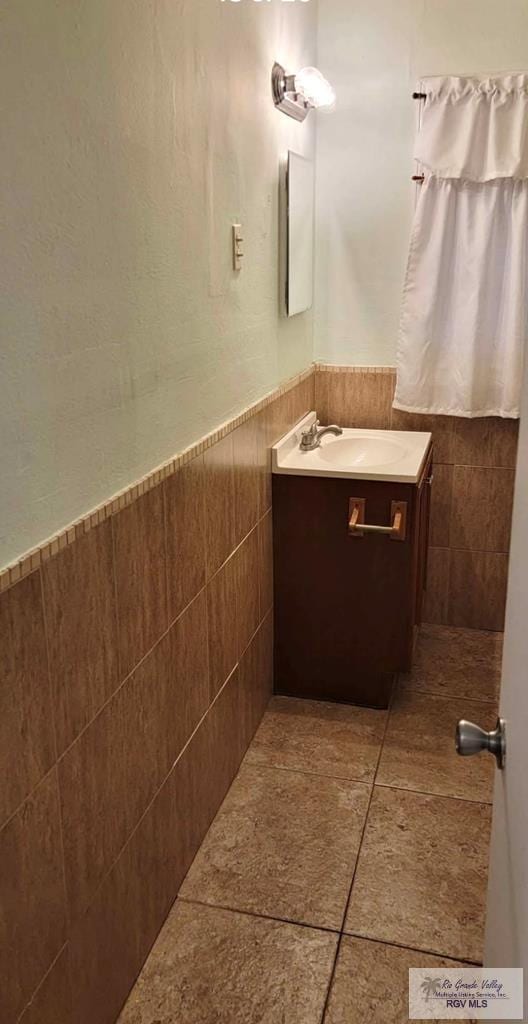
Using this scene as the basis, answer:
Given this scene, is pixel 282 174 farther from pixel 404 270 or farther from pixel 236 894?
pixel 236 894

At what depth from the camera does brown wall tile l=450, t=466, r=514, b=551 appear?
131 inches

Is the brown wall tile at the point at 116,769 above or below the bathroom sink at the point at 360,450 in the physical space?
below

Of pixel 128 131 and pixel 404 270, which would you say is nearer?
pixel 128 131

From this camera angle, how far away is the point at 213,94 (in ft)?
6.58

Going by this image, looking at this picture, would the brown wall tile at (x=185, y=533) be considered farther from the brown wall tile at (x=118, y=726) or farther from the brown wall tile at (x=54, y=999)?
the brown wall tile at (x=54, y=999)

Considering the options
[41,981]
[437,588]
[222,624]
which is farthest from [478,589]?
[41,981]

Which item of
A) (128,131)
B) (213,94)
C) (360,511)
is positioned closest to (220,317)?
(213,94)

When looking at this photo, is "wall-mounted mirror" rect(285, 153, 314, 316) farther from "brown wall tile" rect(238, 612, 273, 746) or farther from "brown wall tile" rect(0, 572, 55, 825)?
"brown wall tile" rect(0, 572, 55, 825)

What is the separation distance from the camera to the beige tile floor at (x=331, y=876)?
72.2 inches

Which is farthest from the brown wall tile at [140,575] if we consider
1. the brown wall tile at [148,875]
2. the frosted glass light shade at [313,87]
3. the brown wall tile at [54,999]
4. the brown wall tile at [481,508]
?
the brown wall tile at [481,508]

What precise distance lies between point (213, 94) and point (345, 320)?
140cm

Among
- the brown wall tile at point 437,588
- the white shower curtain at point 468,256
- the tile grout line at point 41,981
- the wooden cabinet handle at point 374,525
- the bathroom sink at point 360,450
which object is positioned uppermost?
the white shower curtain at point 468,256

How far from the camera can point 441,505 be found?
3406mm

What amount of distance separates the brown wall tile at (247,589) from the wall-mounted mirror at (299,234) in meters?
0.81
